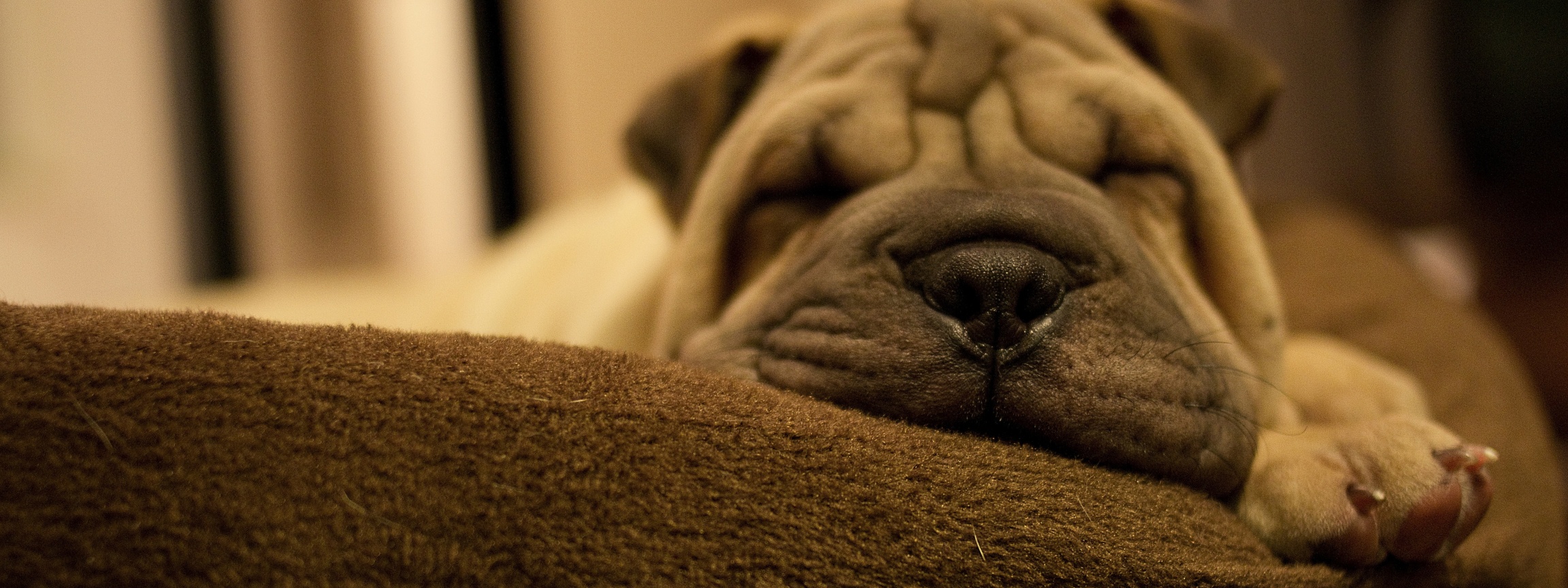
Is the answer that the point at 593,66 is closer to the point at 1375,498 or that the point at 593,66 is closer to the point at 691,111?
the point at 691,111

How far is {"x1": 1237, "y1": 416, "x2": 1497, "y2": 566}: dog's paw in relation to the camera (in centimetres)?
105

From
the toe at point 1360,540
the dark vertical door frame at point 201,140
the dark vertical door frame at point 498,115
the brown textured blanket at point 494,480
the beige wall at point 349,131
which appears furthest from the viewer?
the dark vertical door frame at point 498,115

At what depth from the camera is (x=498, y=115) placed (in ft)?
17.3

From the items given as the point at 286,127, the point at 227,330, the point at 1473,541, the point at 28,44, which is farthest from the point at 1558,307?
the point at 28,44

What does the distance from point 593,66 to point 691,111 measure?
338cm

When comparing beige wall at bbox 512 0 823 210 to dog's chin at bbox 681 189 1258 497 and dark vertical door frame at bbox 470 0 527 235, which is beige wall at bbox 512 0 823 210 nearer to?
dark vertical door frame at bbox 470 0 527 235

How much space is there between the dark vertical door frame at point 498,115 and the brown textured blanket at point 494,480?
14.7 ft

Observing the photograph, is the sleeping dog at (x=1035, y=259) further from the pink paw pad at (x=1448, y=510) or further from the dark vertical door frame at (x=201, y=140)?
the dark vertical door frame at (x=201, y=140)

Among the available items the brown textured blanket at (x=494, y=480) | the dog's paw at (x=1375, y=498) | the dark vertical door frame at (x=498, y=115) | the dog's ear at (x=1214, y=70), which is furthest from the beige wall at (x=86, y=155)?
the dog's paw at (x=1375, y=498)

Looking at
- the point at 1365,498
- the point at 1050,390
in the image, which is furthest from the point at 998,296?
the point at 1365,498

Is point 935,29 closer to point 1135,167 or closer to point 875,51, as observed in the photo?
point 875,51

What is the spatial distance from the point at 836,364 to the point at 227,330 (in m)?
0.60

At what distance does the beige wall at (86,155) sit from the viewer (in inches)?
165

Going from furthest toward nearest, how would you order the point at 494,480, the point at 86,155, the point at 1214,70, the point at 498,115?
1. the point at 498,115
2. the point at 86,155
3. the point at 1214,70
4. the point at 494,480
